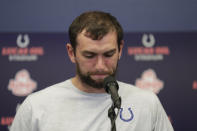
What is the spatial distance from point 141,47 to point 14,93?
118cm

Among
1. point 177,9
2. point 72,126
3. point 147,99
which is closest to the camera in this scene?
point 72,126

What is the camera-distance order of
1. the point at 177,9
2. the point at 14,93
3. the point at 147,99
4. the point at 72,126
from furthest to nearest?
the point at 177,9
the point at 14,93
the point at 147,99
the point at 72,126

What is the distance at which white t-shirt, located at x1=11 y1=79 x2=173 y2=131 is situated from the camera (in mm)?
1554

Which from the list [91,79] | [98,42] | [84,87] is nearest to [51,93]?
[84,87]

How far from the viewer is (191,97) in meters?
2.69

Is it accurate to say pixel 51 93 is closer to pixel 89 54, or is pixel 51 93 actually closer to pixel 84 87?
pixel 84 87

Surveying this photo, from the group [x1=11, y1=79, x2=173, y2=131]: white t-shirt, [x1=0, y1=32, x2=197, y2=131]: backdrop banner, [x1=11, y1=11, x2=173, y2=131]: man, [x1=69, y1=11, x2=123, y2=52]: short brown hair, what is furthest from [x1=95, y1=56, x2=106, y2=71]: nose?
[x1=0, y1=32, x2=197, y2=131]: backdrop banner

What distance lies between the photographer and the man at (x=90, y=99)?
1.50 meters

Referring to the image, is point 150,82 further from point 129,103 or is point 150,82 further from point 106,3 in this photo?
point 129,103

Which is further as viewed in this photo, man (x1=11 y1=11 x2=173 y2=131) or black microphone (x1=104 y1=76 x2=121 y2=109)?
man (x1=11 y1=11 x2=173 y2=131)

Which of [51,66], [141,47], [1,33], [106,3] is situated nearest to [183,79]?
[141,47]

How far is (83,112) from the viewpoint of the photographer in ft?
5.19

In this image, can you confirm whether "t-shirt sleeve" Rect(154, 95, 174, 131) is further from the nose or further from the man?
the nose

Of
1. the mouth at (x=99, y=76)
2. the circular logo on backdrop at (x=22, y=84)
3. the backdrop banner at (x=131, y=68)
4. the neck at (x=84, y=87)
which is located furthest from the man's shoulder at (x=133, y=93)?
the circular logo on backdrop at (x=22, y=84)
